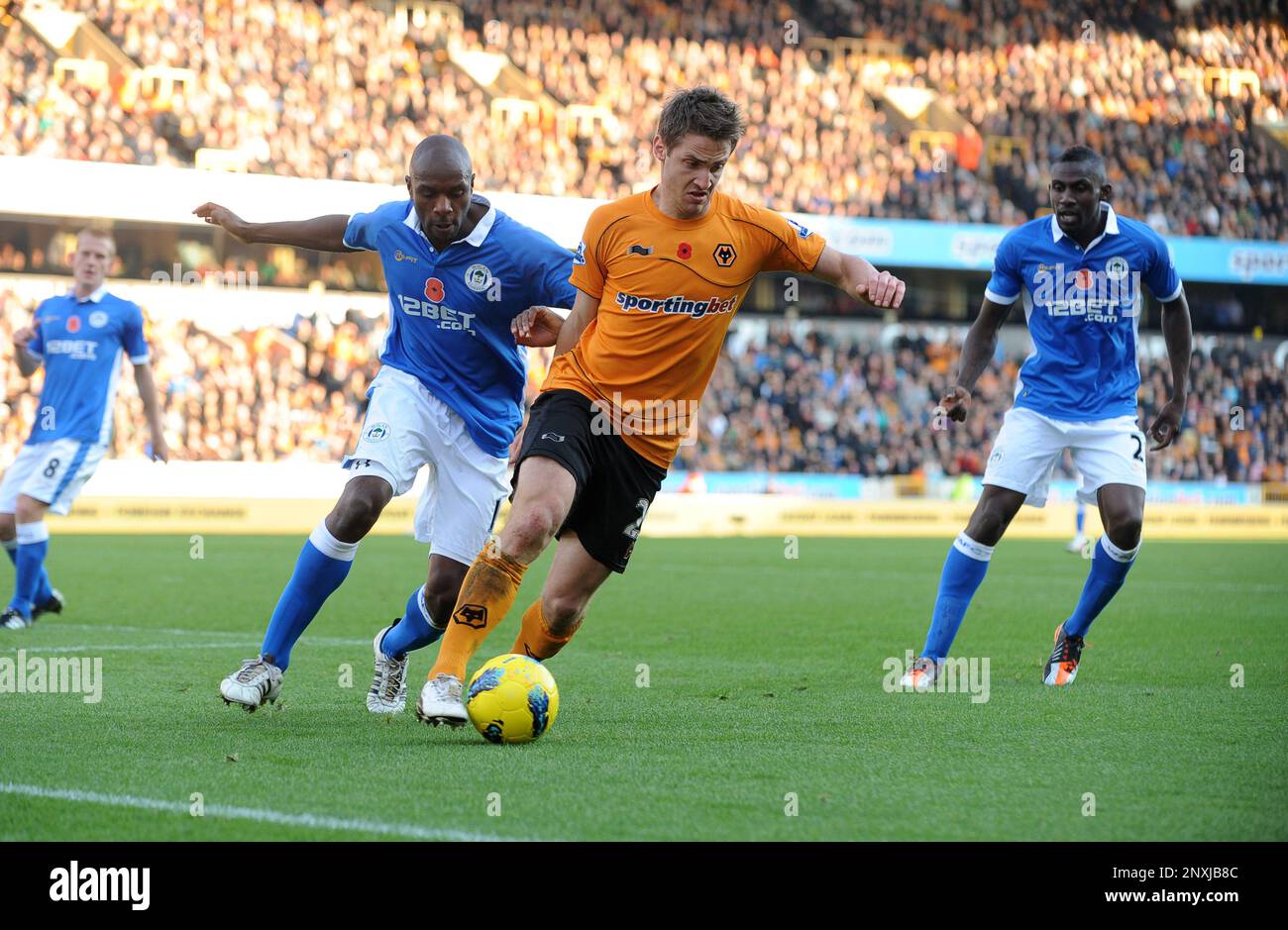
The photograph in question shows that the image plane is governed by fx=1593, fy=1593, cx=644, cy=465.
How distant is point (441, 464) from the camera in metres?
6.79

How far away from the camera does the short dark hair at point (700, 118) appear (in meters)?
5.89

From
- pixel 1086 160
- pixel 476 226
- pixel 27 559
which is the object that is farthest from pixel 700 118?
pixel 27 559

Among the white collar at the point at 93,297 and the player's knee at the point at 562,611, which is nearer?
the player's knee at the point at 562,611

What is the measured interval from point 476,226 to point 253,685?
Answer: 2.07 meters

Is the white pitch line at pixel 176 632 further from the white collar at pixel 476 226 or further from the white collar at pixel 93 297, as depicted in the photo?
the white collar at pixel 476 226

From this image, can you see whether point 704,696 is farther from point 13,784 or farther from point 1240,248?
point 1240,248

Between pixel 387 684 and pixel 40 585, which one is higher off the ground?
pixel 40 585

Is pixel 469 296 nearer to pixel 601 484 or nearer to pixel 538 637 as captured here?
pixel 601 484

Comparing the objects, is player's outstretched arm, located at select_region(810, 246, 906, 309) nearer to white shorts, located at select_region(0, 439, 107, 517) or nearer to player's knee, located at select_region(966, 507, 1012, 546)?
player's knee, located at select_region(966, 507, 1012, 546)

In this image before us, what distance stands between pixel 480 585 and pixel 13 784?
177 centimetres

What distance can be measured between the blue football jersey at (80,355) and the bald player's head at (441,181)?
197 inches

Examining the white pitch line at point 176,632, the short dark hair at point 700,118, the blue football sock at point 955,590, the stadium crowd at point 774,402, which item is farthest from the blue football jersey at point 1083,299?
the stadium crowd at point 774,402

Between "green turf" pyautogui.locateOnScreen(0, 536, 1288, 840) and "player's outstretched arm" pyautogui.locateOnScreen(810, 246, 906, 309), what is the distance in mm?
1611

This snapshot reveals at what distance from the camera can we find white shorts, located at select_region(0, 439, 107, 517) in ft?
35.0
